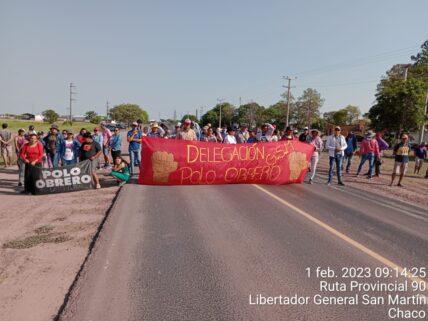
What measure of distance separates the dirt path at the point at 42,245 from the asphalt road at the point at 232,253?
0.29 meters

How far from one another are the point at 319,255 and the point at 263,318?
189cm

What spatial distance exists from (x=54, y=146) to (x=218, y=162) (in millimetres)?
6173

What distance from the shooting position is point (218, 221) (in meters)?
6.29

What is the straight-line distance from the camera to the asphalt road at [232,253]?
3355 millimetres

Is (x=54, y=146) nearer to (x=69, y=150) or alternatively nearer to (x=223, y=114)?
(x=69, y=150)

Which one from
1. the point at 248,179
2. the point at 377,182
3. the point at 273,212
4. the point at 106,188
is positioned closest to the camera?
the point at 273,212

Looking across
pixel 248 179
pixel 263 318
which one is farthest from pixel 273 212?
pixel 263 318

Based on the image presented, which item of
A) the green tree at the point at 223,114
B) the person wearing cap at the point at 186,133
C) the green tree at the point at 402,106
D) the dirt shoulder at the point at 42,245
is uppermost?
the green tree at the point at 223,114

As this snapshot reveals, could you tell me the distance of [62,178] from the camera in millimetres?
8906

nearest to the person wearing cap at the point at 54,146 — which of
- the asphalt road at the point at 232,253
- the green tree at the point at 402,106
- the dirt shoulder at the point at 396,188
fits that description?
the asphalt road at the point at 232,253

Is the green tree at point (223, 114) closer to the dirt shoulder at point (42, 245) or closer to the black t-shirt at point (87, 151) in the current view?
the black t-shirt at point (87, 151)

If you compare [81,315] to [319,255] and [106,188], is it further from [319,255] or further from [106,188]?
[106,188]

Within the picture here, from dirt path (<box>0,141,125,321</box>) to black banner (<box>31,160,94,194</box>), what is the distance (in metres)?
0.29

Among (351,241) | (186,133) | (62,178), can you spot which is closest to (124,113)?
(186,133)
